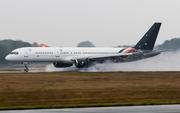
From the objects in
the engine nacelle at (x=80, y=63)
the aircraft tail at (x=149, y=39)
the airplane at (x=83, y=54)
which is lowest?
the engine nacelle at (x=80, y=63)

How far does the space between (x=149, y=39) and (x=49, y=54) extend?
19280 millimetres

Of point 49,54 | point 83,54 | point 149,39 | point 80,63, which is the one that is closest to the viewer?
point 80,63

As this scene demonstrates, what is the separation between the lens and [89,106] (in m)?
15.6

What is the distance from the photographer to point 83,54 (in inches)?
1816

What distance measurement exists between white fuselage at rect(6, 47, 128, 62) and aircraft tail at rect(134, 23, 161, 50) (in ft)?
24.2

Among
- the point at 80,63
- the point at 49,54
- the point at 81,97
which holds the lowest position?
the point at 80,63

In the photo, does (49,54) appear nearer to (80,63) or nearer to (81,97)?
(80,63)

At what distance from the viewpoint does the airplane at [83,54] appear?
42.2m

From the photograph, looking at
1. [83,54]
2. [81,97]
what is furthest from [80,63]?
[81,97]

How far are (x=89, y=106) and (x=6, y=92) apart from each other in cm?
804

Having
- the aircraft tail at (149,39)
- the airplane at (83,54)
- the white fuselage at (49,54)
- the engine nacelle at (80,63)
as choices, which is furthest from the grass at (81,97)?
the aircraft tail at (149,39)

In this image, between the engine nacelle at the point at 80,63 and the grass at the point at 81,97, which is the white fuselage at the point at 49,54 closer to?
the engine nacelle at the point at 80,63

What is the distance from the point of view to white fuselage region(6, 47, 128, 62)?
4184cm

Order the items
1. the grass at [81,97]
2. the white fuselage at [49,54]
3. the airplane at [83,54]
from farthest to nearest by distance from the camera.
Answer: the airplane at [83,54], the white fuselage at [49,54], the grass at [81,97]
